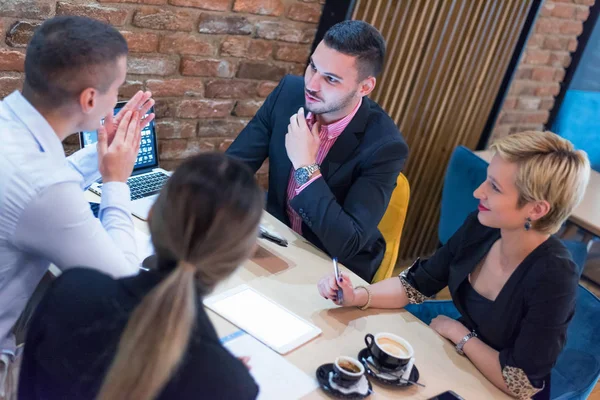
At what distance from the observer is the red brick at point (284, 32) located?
2432 millimetres

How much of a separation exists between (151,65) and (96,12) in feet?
0.90

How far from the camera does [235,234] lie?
3.04 feet

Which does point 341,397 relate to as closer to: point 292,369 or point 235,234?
point 292,369

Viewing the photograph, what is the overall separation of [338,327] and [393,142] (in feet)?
2.41

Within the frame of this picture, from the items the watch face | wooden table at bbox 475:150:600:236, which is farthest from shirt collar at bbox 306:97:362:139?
wooden table at bbox 475:150:600:236

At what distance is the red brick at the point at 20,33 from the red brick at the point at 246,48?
0.72m

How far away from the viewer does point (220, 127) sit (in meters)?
2.51

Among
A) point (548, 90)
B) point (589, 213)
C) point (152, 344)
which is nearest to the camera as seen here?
point (152, 344)

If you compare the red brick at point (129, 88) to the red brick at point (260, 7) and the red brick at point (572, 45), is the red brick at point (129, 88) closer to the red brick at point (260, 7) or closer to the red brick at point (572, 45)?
the red brick at point (260, 7)

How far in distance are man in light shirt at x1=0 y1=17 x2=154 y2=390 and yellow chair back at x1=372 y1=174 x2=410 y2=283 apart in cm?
103

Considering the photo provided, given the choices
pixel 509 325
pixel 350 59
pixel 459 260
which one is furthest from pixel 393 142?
pixel 509 325

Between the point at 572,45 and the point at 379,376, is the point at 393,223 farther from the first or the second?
the point at 572,45

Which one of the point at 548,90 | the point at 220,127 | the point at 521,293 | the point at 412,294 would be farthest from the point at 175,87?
the point at 548,90

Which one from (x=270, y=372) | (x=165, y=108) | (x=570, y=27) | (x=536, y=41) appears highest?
(x=570, y=27)
